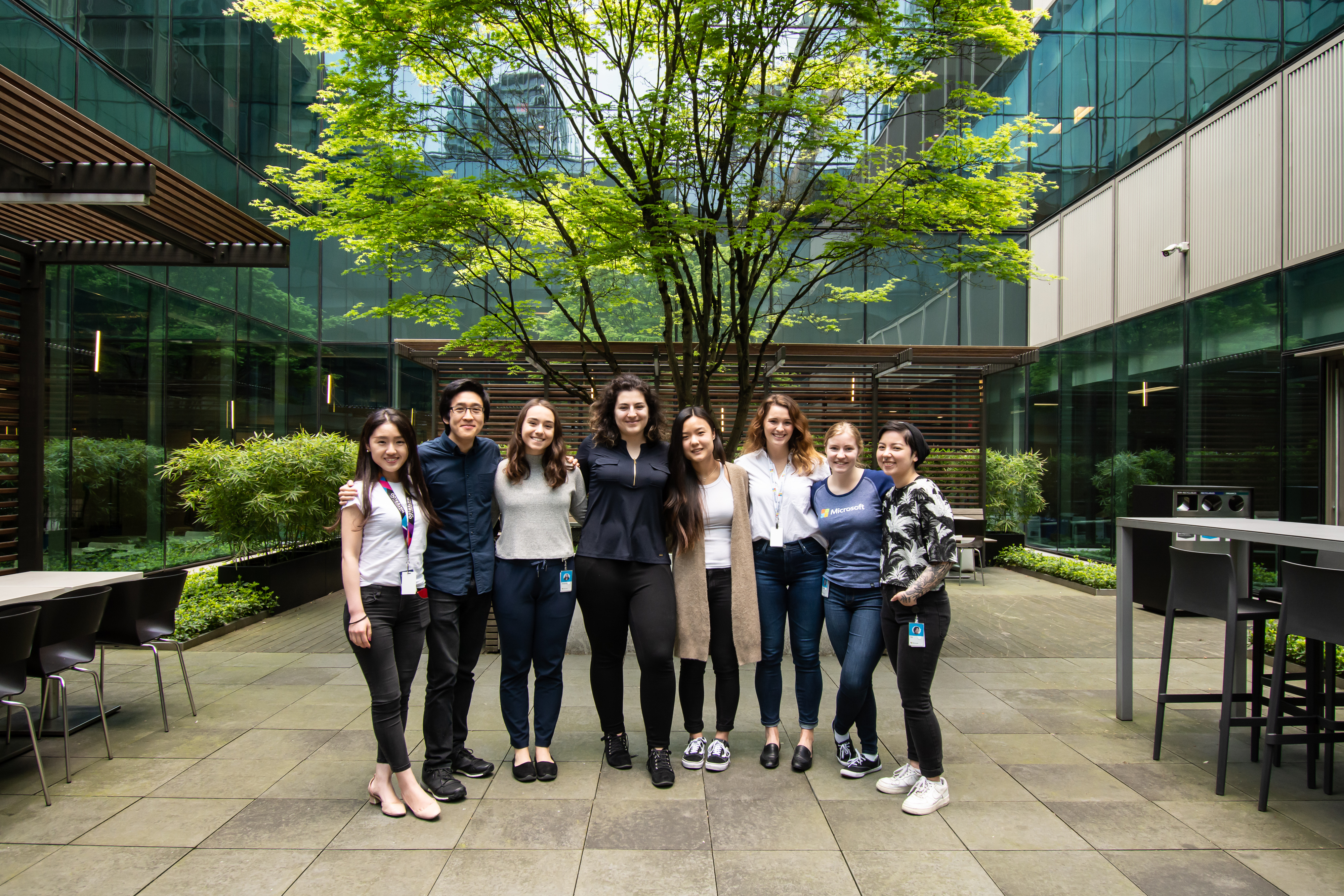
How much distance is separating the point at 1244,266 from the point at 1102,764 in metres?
8.19

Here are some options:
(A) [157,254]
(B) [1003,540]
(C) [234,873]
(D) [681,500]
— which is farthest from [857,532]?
(B) [1003,540]

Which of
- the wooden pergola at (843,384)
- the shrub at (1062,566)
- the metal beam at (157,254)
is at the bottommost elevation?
the shrub at (1062,566)

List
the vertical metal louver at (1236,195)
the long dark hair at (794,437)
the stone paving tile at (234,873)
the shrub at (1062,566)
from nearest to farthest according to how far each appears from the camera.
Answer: the stone paving tile at (234,873), the long dark hair at (794,437), the vertical metal louver at (1236,195), the shrub at (1062,566)

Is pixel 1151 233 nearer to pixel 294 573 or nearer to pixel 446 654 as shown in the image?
pixel 446 654

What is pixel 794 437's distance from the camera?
4176 millimetres

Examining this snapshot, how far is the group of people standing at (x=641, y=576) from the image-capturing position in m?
3.54

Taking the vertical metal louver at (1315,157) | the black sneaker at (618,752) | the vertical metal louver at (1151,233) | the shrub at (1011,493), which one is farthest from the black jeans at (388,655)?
the shrub at (1011,493)

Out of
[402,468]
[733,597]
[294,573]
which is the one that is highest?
[402,468]

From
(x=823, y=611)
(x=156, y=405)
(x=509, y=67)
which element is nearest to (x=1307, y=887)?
(x=823, y=611)

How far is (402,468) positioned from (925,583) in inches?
93.4

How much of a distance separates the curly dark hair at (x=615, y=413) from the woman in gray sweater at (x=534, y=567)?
8.3 inches

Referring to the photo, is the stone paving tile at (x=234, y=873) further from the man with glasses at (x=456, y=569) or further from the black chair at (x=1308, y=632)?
the black chair at (x=1308, y=632)

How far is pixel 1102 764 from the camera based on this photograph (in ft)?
13.5

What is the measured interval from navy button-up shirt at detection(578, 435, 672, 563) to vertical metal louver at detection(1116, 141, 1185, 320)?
10152 mm
